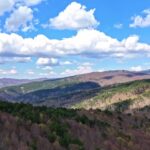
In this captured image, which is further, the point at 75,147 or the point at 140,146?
the point at 140,146

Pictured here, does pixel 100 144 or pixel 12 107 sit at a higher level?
pixel 12 107

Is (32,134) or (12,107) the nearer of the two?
(32,134)

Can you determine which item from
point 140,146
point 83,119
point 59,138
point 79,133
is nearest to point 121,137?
point 140,146

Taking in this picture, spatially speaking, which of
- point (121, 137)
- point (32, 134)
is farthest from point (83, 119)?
point (32, 134)

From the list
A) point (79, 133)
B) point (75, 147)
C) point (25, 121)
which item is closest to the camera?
point (75, 147)

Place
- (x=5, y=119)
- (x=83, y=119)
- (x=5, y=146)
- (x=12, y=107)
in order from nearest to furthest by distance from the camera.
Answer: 1. (x=5, y=146)
2. (x=5, y=119)
3. (x=12, y=107)
4. (x=83, y=119)

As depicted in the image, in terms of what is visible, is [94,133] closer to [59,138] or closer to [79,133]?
[79,133]

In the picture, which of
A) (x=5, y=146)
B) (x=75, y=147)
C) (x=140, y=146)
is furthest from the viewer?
(x=140, y=146)

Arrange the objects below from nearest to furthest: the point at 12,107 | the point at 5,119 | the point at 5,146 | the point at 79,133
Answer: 1. the point at 5,146
2. the point at 5,119
3. the point at 79,133
4. the point at 12,107

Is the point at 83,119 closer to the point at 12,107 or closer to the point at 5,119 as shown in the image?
the point at 12,107
